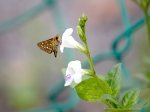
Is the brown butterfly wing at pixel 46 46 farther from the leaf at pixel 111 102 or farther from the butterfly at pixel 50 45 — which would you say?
the leaf at pixel 111 102

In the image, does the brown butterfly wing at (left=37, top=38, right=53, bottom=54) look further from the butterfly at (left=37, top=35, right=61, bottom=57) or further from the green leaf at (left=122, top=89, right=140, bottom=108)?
the green leaf at (left=122, top=89, right=140, bottom=108)

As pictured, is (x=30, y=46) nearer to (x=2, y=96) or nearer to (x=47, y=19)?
(x=47, y=19)

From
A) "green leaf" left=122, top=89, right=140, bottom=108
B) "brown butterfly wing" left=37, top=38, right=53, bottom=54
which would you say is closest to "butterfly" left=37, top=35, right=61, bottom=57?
"brown butterfly wing" left=37, top=38, right=53, bottom=54

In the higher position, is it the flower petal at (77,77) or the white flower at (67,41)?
the white flower at (67,41)

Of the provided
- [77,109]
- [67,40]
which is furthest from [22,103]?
[67,40]

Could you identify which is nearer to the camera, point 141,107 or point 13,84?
point 141,107

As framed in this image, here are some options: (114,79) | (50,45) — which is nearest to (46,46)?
(50,45)

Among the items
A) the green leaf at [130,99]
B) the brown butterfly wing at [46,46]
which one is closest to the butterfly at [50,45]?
the brown butterfly wing at [46,46]
